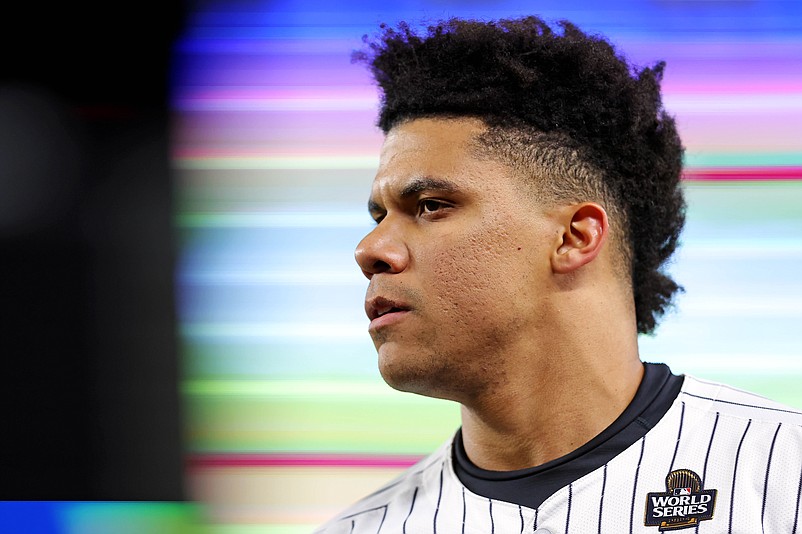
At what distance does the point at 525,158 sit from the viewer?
A: 1.82m

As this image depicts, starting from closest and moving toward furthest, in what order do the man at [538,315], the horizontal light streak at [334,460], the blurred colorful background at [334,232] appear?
the man at [538,315] → the blurred colorful background at [334,232] → the horizontal light streak at [334,460]

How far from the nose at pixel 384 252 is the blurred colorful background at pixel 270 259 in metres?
0.74

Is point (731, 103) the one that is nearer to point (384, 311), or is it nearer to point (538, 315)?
point (538, 315)

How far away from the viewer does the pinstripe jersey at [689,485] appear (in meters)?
1.55

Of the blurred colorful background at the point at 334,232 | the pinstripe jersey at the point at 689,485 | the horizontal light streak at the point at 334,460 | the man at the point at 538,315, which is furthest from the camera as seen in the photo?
the horizontal light streak at the point at 334,460

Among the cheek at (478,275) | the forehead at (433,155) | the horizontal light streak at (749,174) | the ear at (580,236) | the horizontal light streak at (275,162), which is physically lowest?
the cheek at (478,275)

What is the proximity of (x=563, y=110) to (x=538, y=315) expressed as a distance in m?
0.49

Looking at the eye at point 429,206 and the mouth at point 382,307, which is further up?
the eye at point 429,206

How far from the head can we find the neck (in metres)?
0.11

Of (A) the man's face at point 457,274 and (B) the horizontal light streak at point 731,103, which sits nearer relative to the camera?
(A) the man's face at point 457,274

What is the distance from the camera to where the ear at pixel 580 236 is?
177cm

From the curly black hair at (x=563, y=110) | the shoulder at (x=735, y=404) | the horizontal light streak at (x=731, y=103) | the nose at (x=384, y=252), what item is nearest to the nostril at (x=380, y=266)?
the nose at (x=384, y=252)

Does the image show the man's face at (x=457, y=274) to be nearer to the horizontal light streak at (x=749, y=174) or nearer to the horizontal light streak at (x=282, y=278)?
the horizontal light streak at (x=282, y=278)

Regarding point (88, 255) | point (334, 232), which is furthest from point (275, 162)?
point (88, 255)
